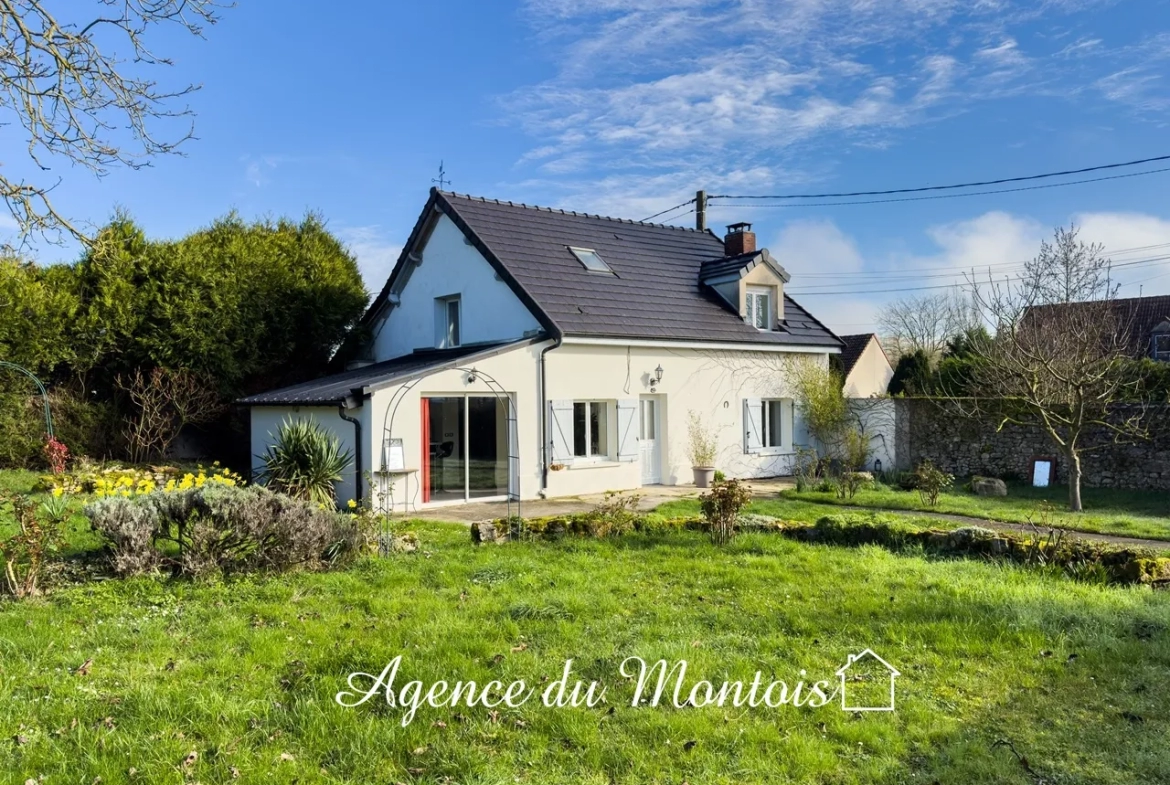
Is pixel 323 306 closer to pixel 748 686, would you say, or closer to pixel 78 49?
pixel 78 49

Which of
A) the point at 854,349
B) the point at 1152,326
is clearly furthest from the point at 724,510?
the point at 1152,326

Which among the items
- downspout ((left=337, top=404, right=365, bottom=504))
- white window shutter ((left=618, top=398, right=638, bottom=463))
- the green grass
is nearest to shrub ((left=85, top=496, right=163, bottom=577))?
downspout ((left=337, top=404, right=365, bottom=504))

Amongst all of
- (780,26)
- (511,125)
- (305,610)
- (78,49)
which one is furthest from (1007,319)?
(78,49)

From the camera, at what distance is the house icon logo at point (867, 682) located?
15.2 feet

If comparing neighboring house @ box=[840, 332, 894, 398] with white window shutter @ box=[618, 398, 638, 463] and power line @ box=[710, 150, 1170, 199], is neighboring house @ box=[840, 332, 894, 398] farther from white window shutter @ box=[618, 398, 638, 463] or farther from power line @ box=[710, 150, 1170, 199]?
white window shutter @ box=[618, 398, 638, 463]

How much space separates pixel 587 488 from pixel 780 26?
9.26 meters

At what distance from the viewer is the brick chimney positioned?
71.3 ft

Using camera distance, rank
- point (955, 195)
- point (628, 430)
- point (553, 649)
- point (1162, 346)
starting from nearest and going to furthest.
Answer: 1. point (553, 649)
2. point (628, 430)
3. point (955, 195)
4. point (1162, 346)

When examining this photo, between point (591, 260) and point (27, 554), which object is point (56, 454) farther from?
point (591, 260)

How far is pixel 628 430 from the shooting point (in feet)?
54.7

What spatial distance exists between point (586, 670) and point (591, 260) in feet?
47.6

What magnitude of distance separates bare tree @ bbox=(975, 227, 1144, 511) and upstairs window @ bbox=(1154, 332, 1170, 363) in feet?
55.9

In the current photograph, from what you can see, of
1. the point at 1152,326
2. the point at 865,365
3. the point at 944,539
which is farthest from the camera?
the point at 865,365

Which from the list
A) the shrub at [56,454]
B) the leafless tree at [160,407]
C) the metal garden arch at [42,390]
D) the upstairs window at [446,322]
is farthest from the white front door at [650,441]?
the metal garden arch at [42,390]
